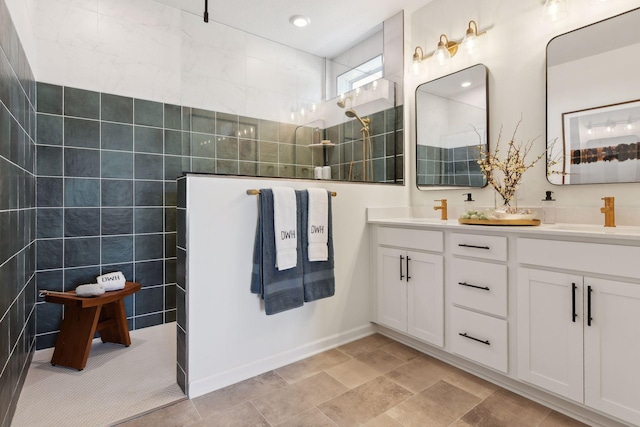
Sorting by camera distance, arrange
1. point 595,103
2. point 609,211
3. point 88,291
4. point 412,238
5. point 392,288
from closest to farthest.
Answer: point 609,211 < point 595,103 < point 88,291 < point 412,238 < point 392,288

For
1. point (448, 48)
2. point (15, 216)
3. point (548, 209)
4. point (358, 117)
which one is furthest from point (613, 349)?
point (15, 216)

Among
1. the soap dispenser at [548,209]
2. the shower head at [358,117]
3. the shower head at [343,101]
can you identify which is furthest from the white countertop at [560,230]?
the shower head at [343,101]

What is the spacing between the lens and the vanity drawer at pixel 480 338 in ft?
5.81

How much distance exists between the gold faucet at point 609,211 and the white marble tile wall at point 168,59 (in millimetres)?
2588

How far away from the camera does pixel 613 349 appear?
1409 mm

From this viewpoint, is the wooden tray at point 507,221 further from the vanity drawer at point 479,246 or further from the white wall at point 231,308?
the white wall at point 231,308

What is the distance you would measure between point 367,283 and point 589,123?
1703 millimetres

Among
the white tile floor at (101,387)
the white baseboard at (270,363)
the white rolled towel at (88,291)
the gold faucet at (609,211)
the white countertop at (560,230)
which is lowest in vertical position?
the white tile floor at (101,387)

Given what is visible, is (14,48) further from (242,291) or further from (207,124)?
(242,291)

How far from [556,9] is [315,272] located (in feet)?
6.96

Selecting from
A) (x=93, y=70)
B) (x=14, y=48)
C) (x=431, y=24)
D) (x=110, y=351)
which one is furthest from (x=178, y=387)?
(x=431, y=24)

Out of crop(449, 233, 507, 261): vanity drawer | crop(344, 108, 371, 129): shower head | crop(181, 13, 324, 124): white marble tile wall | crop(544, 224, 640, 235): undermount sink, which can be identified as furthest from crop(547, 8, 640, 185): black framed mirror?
crop(181, 13, 324, 124): white marble tile wall

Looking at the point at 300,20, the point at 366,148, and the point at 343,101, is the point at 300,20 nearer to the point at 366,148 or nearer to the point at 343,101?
the point at 343,101

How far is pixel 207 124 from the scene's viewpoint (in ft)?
9.68
